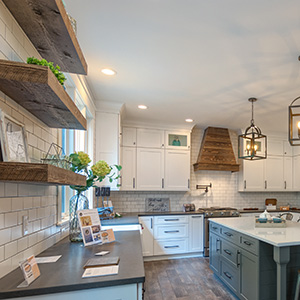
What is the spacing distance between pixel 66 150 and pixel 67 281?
1542mm

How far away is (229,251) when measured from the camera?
2.79 metres

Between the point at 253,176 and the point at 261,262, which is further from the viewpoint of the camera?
the point at 253,176

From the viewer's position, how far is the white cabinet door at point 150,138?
14.4 ft

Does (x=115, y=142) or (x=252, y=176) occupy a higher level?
(x=115, y=142)

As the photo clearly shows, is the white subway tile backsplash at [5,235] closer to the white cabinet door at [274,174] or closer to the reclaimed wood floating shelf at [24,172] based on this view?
the reclaimed wood floating shelf at [24,172]

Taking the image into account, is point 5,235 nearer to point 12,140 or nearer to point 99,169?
point 12,140

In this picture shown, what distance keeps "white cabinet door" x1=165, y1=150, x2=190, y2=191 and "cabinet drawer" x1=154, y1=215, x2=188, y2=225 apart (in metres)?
0.57

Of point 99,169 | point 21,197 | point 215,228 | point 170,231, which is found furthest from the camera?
point 170,231

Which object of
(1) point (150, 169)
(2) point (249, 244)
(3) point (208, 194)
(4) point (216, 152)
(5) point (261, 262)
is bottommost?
(5) point (261, 262)

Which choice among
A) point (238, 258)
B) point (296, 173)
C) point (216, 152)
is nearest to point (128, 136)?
point (216, 152)

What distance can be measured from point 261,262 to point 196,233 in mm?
2093

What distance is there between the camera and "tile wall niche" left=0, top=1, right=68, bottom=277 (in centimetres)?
104

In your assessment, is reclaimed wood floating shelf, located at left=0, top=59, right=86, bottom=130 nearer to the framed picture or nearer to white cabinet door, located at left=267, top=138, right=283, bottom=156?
the framed picture

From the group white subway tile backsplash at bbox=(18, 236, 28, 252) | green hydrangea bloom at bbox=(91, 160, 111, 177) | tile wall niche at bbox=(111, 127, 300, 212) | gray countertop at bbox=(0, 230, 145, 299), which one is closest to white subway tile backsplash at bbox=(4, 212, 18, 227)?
white subway tile backsplash at bbox=(18, 236, 28, 252)
